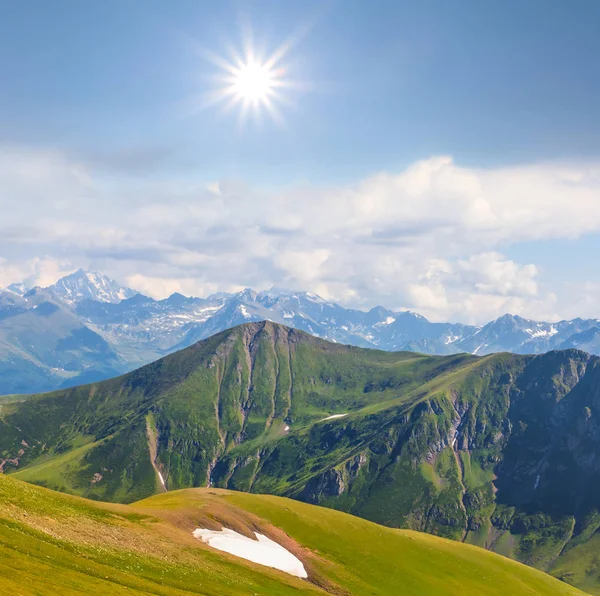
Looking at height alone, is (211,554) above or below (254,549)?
above

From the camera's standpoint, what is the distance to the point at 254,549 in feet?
380

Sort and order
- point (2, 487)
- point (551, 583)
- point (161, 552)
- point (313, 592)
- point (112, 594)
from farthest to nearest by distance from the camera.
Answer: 1. point (551, 583)
2. point (313, 592)
3. point (161, 552)
4. point (2, 487)
5. point (112, 594)

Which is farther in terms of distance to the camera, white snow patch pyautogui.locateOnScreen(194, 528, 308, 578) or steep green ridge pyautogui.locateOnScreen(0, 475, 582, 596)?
white snow patch pyautogui.locateOnScreen(194, 528, 308, 578)

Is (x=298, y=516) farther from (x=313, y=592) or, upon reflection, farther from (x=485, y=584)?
(x=485, y=584)

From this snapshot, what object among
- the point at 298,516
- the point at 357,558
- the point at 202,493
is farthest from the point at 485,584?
the point at 202,493

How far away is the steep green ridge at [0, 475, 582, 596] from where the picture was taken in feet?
223

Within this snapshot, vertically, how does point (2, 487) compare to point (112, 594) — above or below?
above

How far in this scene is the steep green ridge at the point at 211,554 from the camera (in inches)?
2680

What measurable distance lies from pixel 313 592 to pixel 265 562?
42.1 ft

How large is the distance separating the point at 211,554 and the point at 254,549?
17.3 meters

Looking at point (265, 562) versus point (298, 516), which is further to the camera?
point (298, 516)

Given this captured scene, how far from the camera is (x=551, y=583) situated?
171 meters

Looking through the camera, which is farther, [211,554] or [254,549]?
[254,549]

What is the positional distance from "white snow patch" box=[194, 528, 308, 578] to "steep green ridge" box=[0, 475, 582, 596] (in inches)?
109
